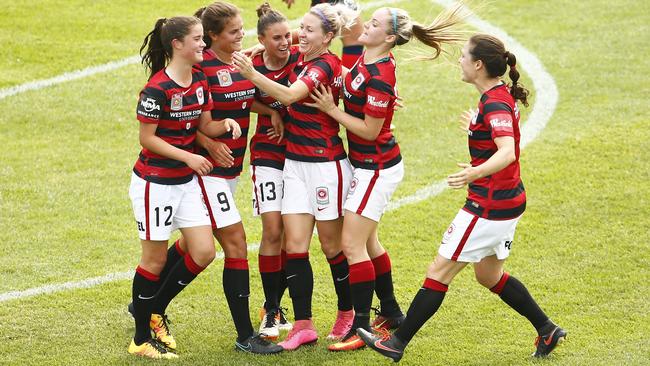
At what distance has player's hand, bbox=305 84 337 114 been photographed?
7289mm

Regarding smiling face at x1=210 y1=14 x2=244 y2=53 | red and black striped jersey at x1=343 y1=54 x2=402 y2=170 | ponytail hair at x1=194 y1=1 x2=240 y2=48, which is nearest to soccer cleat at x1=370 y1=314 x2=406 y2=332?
red and black striped jersey at x1=343 y1=54 x2=402 y2=170

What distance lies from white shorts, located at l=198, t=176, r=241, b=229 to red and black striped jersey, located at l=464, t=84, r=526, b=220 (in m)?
1.60

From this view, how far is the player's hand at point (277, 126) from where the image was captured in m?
7.64

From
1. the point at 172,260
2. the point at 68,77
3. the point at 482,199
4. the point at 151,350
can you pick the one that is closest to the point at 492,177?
the point at 482,199

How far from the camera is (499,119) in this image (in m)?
6.80

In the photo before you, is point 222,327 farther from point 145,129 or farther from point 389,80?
point 389,80

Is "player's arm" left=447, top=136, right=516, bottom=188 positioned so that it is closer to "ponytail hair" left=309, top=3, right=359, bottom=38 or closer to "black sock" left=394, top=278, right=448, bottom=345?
"black sock" left=394, top=278, right=448, bottom=345

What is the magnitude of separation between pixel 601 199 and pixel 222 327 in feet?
14.0

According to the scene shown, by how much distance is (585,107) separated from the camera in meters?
12.9

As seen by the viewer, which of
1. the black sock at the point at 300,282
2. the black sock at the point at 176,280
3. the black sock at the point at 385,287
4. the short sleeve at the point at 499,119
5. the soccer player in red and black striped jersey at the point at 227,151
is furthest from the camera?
the black sock at the point at 385,287

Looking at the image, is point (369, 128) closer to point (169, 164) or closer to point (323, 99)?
point (323, 99)

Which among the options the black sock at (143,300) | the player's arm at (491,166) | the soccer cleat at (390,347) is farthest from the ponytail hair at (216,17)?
the soccer cleat at (390,347)

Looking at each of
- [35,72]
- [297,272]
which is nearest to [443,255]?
[297,272]

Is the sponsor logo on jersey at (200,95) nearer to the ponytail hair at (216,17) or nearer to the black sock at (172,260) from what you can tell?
the ponytail hair at (216,17)
